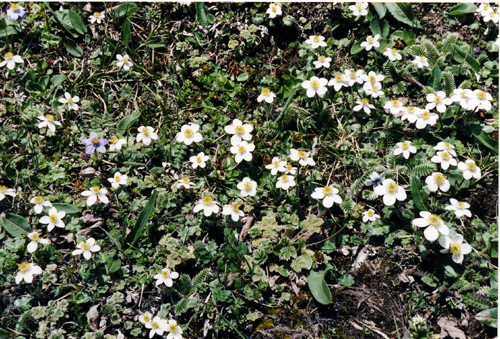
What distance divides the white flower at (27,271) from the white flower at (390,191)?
1930 millimetres

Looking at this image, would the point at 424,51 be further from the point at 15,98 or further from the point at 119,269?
the point at 15,98

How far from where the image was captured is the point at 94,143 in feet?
8.27

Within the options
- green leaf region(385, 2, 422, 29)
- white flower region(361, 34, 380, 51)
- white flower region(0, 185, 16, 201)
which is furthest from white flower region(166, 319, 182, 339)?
green leaf region(385, 2, 422, 29)

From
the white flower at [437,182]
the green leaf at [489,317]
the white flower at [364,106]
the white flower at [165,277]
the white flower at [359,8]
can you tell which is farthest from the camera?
the white flower at [359,8]

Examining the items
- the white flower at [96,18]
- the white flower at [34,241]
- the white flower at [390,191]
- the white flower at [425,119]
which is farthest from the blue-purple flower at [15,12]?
the white flower at [425,119]

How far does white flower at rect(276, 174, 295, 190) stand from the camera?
7.64 ft

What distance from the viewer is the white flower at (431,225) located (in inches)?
81.2

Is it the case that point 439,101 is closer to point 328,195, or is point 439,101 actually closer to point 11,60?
point 328,195

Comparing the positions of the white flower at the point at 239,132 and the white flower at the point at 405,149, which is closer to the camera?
the white flower at the point at 405,149

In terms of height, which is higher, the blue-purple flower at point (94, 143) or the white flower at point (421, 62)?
the white flower at point (421, 62)

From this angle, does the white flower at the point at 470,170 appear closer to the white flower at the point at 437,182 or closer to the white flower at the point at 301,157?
the white flower at the point at 437,182

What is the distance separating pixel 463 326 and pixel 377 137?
1.20 meters

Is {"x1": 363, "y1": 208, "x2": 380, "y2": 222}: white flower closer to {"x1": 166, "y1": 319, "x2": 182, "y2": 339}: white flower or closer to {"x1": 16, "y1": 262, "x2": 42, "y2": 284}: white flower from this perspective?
{"x1": 166, "y1": 319, "x2": 182, "y2": 339}: white flower

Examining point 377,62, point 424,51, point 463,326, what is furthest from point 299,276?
point 424,51
